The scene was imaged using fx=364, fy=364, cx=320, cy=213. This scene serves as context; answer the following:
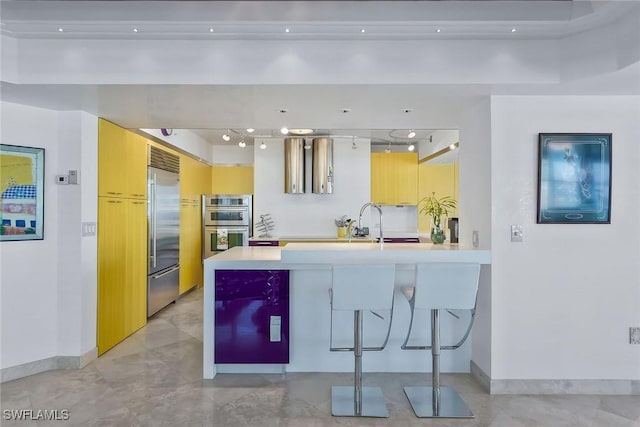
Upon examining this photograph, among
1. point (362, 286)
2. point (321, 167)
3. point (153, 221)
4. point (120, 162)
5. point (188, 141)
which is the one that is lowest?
point (362, 286)

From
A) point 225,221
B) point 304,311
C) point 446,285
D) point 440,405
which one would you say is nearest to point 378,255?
point 446,285

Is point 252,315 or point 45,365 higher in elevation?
point 252,315

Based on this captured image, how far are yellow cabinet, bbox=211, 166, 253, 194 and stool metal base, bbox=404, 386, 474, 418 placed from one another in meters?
5.33

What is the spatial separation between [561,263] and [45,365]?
15.3 feet

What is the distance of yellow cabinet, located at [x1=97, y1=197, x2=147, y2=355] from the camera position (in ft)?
12.3

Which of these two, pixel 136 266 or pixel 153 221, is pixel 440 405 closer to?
pixel 136 266

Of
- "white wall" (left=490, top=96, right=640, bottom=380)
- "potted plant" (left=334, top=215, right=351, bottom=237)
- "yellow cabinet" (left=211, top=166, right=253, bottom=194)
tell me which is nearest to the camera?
"white wall" (left=490, top=96, right=640, bottom=380)

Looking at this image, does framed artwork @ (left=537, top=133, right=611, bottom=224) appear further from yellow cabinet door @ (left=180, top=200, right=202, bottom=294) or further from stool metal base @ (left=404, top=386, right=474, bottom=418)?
yellow cabinet door @ (left=180, top=200, right=202, bottom=294)

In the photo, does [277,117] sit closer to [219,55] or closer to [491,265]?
[219,55]

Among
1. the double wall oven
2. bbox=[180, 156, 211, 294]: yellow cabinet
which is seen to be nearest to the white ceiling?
bbox=[180, 156, 211, 294]: yellow cabinet

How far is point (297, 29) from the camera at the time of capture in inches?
101

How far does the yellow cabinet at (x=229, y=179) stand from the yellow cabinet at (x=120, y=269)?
9.08ft

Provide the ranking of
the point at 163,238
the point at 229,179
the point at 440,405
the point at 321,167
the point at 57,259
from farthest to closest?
the point at 229,179 → the point at 321,167 → the point at 163,238 → the point at 57,259 → the point at 440,405

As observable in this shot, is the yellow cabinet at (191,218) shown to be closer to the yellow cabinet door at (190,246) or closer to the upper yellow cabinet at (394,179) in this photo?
the yellow cabinet door at (190,246)
